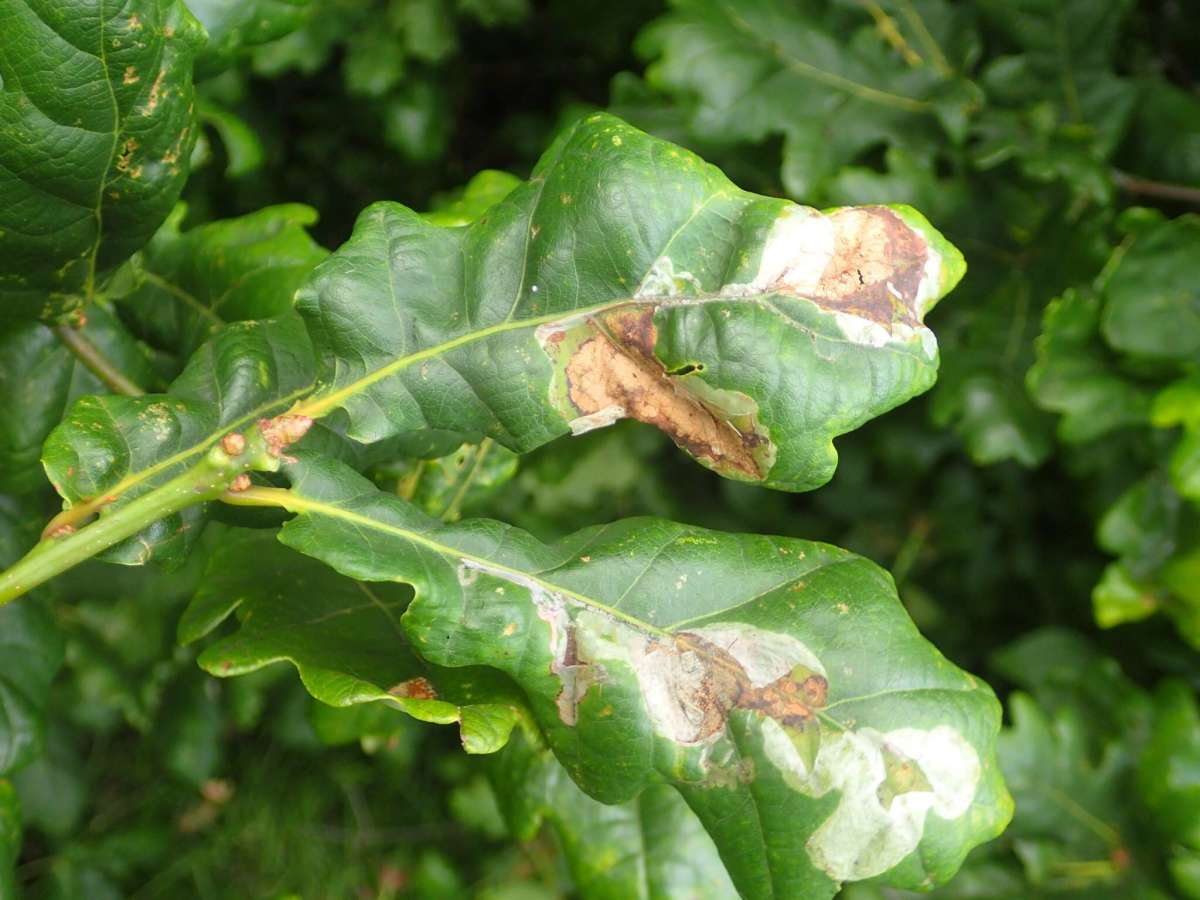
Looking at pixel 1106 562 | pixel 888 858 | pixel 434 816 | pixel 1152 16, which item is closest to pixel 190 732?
pixel 434 816

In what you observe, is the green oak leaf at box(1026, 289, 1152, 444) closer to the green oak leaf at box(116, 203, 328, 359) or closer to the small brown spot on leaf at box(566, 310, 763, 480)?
the small brown spot on leaf at box(566, 310, 763, 480)

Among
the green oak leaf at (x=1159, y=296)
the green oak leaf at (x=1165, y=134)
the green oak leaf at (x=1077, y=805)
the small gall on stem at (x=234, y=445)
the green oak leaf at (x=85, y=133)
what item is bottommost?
the green oak leaf at (x=1077, y=805)

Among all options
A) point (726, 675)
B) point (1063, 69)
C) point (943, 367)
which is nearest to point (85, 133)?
point (726, 675)

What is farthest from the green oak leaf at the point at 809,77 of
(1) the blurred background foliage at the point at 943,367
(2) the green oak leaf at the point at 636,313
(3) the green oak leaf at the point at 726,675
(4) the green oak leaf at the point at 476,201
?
(3) the green oak leaf at the point at 726,675

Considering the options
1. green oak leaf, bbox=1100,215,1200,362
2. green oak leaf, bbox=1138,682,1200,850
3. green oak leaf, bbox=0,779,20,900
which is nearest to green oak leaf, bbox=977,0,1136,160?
green oak leaf, bbox=1100,215,1200,362

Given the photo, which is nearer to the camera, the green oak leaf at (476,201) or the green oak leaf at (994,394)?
the green oak leaf at (476,201)

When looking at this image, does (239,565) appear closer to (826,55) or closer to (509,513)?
(509,513)

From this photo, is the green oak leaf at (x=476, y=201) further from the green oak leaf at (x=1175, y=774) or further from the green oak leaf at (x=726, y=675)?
the green oak leaf at (x=1175, y=774)
